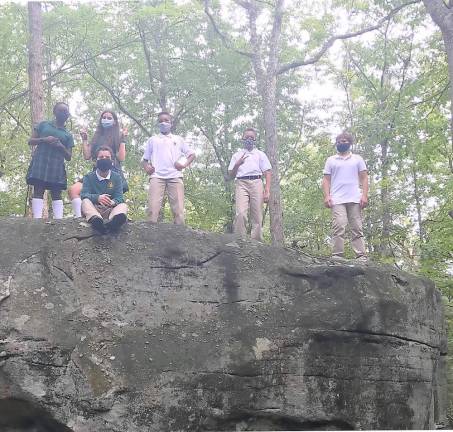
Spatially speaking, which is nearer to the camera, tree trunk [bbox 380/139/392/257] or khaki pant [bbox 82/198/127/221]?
khaki pant [bbox 82/198/127/221]

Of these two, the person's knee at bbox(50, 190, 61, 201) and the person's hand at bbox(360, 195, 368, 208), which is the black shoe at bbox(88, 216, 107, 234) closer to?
the person's knee at bbox(50, 190, 61, 201)

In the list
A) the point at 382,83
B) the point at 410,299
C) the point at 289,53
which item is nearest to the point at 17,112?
the point at 289,53

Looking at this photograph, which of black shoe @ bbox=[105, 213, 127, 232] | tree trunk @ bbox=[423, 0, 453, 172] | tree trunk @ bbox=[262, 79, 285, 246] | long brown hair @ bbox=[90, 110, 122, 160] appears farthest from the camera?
tree trunk @ bbox=[262, 79, 285, 246]

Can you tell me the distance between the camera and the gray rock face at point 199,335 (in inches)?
217

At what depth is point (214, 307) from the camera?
626 cm

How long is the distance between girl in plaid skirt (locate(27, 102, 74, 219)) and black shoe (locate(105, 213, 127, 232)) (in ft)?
3.39

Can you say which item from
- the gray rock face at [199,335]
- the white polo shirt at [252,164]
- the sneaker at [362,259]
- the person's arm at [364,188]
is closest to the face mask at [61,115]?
the gray rock face at [199,335]

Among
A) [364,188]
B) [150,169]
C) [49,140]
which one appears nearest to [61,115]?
[49,140]

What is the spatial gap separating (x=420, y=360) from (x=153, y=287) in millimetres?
3717

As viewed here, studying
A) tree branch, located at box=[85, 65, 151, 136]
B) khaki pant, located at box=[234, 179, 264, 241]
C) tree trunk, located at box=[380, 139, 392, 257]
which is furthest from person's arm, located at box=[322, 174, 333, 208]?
tree branch, located at box=[85, 65, 151, 136]

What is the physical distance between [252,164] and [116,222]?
253cm

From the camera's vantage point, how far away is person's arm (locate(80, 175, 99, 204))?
6250 mm

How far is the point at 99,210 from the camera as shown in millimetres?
6348

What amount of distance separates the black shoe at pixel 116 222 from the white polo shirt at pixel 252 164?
219cm
